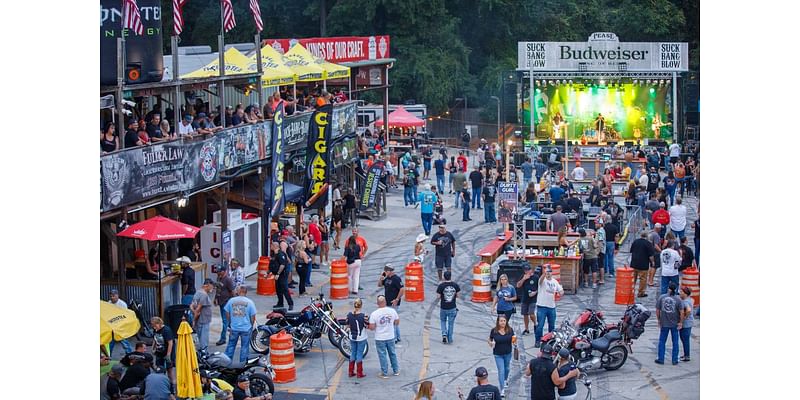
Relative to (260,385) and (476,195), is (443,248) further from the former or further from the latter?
(476,195)

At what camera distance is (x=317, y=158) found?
29750 mm

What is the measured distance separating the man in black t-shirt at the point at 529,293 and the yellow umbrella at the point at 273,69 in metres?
11.9

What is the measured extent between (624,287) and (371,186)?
12.8 metres

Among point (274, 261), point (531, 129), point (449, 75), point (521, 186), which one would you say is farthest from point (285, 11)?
point (274, 261)

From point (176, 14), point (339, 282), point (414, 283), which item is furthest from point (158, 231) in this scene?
point (414, 283)

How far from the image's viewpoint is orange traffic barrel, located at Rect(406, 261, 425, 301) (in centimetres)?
2508

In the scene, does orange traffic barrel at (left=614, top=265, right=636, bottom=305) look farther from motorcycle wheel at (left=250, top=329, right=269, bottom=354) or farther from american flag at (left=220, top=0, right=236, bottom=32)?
american flag at (left=220, top=0, right=236, bottom=32)

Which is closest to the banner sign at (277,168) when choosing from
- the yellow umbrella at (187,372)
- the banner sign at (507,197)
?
the banner sign at (507,197)

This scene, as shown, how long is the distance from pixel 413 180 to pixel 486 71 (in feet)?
93.4

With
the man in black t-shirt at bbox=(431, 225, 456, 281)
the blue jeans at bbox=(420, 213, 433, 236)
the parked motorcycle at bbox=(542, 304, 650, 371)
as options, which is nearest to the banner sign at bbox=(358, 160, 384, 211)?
the blue jeans at bbox=(420, 213, 433, 236)

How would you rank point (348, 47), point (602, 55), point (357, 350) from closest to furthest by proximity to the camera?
point (357, 350), point (602, 55), point (348, 47)

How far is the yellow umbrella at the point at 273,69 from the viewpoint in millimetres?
32094

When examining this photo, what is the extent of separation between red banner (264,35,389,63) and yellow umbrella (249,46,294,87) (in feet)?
50.3

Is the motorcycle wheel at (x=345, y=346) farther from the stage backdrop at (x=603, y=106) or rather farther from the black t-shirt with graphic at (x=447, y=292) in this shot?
the stage backdrop at (x=603, y=106)
